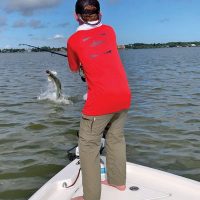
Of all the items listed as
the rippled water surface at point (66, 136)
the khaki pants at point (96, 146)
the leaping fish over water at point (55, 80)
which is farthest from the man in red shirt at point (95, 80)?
the leaping fish over water at point (55, 80)

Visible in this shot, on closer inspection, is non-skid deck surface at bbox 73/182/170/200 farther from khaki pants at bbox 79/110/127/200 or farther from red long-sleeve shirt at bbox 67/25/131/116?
red long-sleeve shirt at bbox 67/25/131/116

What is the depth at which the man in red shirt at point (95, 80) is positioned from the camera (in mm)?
4703

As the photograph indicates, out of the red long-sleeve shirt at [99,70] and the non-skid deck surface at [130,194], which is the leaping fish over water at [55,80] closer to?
the non-skid deck surface at [130,194]

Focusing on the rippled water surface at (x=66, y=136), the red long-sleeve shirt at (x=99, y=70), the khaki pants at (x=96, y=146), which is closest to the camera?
the red long-sleeve shirt at (x=99, y=70)

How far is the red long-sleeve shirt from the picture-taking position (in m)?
4.70

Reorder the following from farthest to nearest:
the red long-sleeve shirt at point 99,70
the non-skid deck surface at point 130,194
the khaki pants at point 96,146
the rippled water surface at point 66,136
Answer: the rippled water surface at point 66,136, the non-skid deck surface at point 130,194, the khaki pants at point 96,146, the red long-sleeve shirt at point 99,70

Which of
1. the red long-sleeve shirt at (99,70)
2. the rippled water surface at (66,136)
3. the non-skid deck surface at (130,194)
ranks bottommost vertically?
the rippled water surface at (66,136)

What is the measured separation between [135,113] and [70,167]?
692cm

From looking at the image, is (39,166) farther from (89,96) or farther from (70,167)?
(89,96)

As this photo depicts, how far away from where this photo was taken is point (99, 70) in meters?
4.70

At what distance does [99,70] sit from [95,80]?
0.12 metres

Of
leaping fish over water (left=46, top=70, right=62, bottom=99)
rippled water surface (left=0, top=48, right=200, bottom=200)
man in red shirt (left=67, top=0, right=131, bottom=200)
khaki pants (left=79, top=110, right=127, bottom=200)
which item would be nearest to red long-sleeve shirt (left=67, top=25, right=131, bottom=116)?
man in red shirt (left=67, top=0, right=131, bottom=200)

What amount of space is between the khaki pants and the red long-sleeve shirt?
0.16 metres

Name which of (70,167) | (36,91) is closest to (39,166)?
(70,167)
